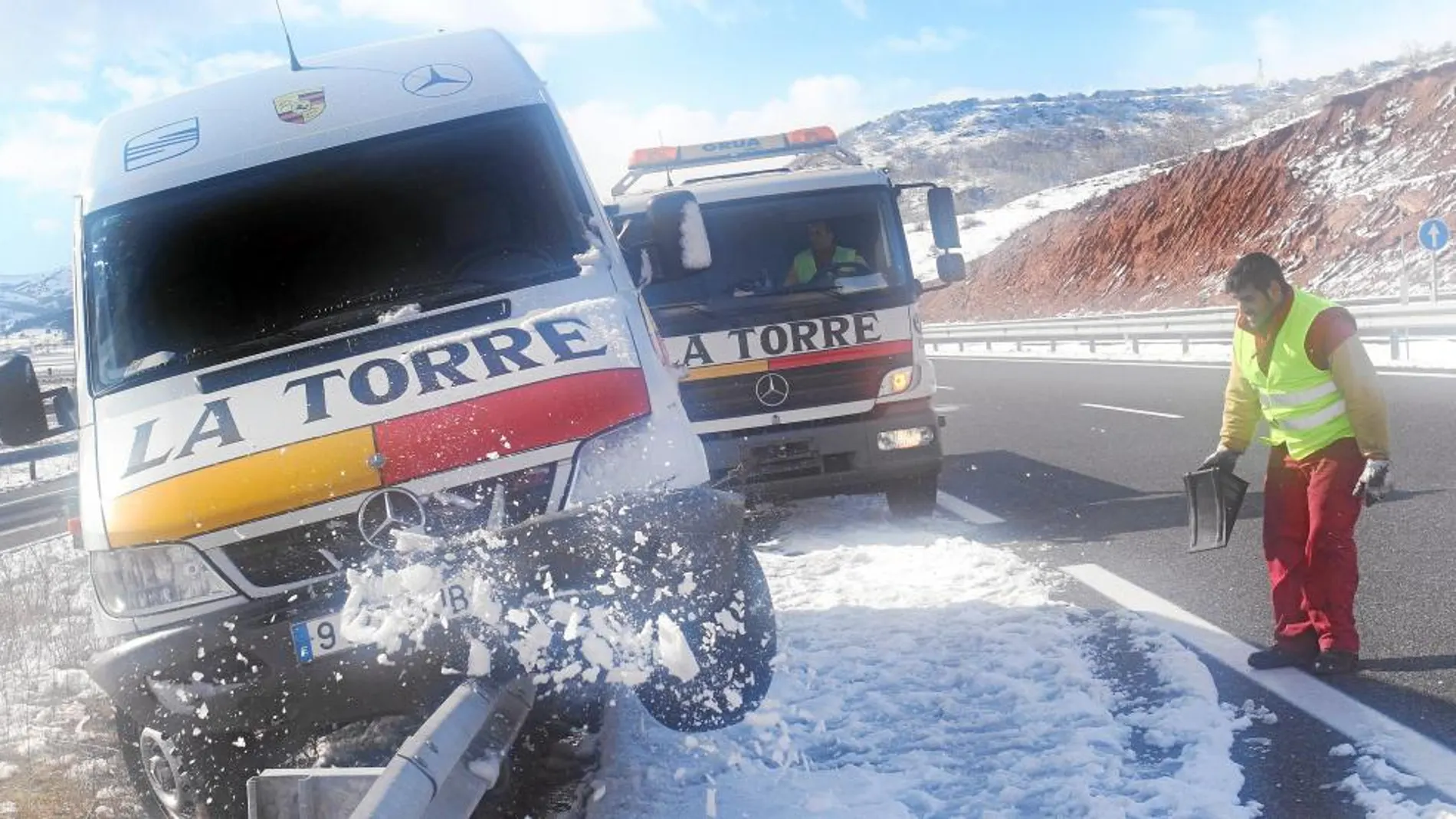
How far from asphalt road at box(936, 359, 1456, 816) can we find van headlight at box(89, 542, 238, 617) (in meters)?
3.08

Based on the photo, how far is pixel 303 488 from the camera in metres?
3.78

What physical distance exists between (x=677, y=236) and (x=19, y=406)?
2501mm

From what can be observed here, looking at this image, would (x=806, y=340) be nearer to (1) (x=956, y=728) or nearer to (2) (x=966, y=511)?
(2) (x=966, y=511)

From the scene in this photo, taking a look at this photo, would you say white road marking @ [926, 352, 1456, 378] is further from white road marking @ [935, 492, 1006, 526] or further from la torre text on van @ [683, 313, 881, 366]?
la torre text on van @ [683, 313, 881, 366]

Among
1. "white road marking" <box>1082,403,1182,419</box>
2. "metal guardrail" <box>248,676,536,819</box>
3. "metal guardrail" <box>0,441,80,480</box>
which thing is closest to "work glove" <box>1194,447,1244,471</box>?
"metal guardrail" <box>248,676,536,819</box>

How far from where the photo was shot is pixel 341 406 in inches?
154

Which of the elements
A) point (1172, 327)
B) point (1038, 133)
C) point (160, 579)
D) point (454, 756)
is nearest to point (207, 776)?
point (160, 579)

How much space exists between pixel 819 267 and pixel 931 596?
2797 mm

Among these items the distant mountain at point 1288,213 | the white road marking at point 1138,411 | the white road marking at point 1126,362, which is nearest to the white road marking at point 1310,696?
the white road marking at point 1138,411

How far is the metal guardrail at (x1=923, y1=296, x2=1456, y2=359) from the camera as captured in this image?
1773 cm

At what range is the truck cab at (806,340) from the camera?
8.30 meters

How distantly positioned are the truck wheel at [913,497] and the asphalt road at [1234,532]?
502mm

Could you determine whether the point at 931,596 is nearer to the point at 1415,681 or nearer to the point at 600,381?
the point at 1415,681

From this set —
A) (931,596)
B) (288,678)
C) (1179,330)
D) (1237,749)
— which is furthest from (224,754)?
(1179,330)
